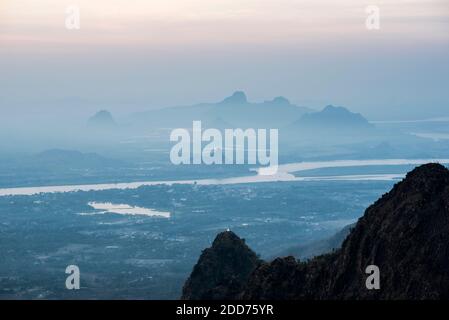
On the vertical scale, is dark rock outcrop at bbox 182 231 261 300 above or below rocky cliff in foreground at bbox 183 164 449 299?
below

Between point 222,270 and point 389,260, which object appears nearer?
point 389,260

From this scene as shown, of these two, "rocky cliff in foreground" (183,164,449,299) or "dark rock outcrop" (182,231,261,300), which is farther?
"dark rock outcrop" (182,231,261,300)

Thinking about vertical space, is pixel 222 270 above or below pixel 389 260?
below

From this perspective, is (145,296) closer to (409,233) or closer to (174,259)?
(174,259)

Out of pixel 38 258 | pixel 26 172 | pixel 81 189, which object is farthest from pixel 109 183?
pixel 38 258
